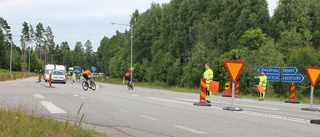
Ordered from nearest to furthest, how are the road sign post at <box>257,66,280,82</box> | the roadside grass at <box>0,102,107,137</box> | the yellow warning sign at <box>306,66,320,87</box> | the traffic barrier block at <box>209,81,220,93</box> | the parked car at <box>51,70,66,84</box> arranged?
1. the roadside grass at <box>0,102,107,137</box>
2. the traffic barrier block at <box>209,81,220,93</box>
3. the yellow warning sign at <box>306,66,320,87</box>
4. the road sign post at <box>257,66,280,82</box>
5. the parked car at <box>51,70,66,84</box>

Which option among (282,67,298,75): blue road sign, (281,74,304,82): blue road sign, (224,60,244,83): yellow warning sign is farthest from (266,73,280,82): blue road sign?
(224,60,244,83): yellow warning sign

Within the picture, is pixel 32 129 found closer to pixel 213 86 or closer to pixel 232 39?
pixel 213 86

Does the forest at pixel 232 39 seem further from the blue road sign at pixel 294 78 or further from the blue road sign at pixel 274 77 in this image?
the blue road sign at pixel 294 78

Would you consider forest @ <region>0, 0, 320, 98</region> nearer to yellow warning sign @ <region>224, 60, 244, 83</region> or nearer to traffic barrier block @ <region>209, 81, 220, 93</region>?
traffic barrier block @ <region>209, 81, 220, 93</region>

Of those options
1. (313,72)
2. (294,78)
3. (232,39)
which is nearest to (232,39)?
(232,39)

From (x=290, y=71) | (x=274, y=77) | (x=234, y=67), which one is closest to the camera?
(x=234, y=67)

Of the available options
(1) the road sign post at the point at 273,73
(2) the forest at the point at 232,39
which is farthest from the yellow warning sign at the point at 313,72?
(2) the forest at the point at 232,39

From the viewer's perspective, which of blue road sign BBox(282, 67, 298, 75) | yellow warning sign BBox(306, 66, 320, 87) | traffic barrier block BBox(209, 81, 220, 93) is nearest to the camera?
traffic barrier block BBox(209, 81, 220, 93)

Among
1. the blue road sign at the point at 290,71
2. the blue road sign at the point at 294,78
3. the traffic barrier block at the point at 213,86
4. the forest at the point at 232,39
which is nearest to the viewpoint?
the traffic barrier block at the point at 213,86

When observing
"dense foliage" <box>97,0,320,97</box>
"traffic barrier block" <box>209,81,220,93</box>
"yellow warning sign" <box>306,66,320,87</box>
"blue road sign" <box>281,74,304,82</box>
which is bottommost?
"traffic barrier block" <box>209,81,220,93</box>

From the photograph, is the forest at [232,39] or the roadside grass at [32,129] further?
the forest at [232,39]

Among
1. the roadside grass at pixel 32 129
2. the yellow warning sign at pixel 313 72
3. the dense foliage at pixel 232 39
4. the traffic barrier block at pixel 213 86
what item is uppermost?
the dense foliage at pixel 232 39

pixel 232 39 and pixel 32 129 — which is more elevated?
pixel 232 39

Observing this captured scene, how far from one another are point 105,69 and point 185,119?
5363 inches
